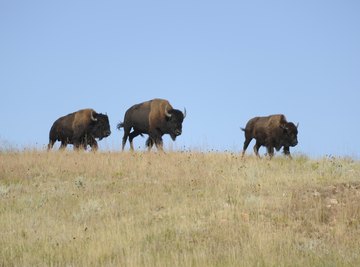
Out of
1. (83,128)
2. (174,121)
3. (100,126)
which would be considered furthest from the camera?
(100,126)

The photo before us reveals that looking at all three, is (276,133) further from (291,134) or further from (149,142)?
(149,142)

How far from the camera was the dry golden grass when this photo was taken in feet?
26.5

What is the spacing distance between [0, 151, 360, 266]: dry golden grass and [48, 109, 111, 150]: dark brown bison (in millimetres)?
6800

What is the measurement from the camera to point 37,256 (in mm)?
8305

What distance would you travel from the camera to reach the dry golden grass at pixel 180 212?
807 cm

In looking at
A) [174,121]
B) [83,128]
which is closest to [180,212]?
[174,121]

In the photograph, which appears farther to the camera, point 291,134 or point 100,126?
point 100,126

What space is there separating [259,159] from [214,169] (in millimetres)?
2422

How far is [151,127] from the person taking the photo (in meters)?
22.2

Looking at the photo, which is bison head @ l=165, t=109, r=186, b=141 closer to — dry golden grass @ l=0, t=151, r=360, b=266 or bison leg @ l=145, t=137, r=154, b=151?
bison leg @ l=145, t=137, r=154, b=151

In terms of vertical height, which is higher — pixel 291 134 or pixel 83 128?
pixel 83 128

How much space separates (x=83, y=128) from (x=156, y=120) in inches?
130

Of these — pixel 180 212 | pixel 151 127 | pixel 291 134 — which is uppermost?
pixel 151 127

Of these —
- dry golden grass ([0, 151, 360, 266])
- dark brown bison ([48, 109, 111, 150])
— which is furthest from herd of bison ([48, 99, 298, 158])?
dry golden grass ([0, 151, 360, 266])
